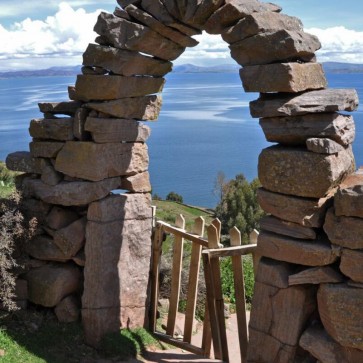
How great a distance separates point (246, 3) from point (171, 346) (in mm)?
5095

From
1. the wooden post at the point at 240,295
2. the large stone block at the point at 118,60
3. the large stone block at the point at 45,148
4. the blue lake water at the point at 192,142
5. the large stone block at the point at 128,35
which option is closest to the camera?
the large stone block at the point at 128,35

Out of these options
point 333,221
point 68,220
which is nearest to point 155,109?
point 68,220

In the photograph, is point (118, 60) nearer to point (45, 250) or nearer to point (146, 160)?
point (146, 160)

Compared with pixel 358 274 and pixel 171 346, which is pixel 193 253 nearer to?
pixel 171 346

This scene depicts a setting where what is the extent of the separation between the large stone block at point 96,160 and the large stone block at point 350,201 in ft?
11.3

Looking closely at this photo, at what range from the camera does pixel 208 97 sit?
302ft

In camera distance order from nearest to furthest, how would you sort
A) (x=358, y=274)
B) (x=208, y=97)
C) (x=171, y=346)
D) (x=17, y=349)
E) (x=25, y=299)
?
1. (x=358, y=274)
2. (x=17, y=349)
3. (x=25, y=299)
4. (x=171, y=346)
5. (x=208, y=97)

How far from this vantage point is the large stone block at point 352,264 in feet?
17.4

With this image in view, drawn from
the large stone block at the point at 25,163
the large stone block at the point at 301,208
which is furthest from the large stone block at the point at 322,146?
the large stone block at the point at 25,163

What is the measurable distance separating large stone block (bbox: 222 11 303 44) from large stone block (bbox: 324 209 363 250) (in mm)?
1936

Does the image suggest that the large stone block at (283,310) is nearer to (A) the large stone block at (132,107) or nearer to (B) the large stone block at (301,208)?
(B) the large stone block at (301,208)

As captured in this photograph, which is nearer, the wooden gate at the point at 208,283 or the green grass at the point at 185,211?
the wooden gate at the point at 208,283

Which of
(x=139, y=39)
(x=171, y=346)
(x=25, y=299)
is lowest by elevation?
(x=171, y=346)

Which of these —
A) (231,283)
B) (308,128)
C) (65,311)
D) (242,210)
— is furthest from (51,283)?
(242,210)
